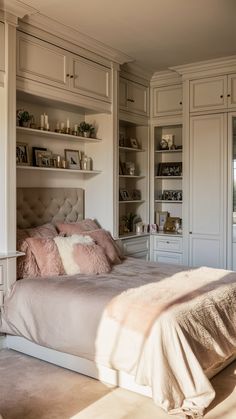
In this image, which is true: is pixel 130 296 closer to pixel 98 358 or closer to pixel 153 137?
pixel 98 358

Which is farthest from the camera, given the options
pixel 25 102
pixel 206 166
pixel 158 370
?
pixel 206 166

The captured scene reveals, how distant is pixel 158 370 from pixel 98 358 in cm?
52

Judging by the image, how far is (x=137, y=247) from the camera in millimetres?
4840

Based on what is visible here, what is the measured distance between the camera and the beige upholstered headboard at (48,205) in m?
3.81

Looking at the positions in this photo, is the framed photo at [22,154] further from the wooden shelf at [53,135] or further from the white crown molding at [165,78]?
the white crown molding at [165,78]

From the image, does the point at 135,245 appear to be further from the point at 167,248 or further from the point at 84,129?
the point at 84,129

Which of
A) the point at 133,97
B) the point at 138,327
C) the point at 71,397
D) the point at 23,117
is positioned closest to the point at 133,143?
the point at 133,97

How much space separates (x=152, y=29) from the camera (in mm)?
3645

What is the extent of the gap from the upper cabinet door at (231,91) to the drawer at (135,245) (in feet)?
5.80

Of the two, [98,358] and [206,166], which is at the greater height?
[206,166]

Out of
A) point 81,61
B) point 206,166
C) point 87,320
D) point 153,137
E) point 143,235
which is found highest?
point 81,61

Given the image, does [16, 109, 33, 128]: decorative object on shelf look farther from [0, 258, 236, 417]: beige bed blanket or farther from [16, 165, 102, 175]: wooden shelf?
[0, 258, 236, 417]: beige bed blanket

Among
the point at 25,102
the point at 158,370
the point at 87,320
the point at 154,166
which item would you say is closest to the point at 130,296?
the point at 87,320

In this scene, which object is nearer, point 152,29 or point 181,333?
point 181,333
